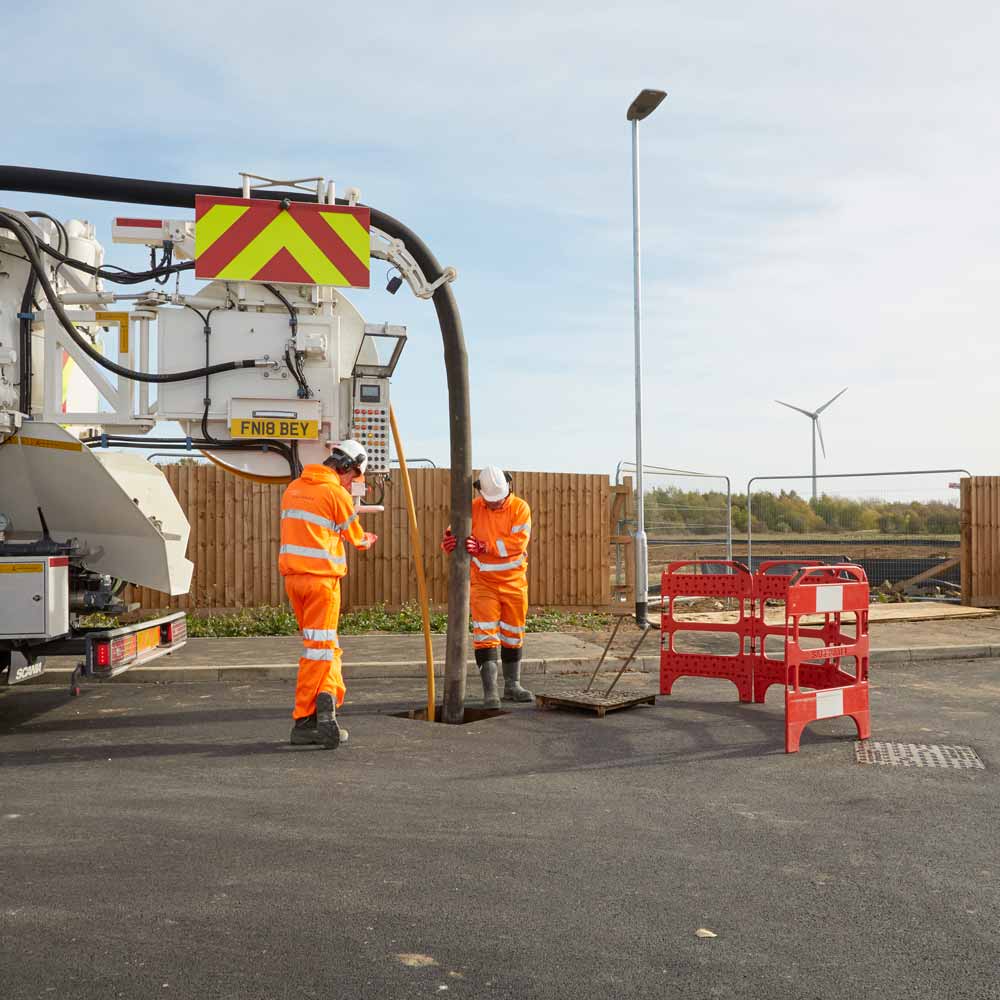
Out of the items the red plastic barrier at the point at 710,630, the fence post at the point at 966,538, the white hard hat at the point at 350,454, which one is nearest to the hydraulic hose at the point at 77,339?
the white hard hat at the point at 350,454

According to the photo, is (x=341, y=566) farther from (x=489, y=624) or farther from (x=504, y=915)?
(x=504, y=915)

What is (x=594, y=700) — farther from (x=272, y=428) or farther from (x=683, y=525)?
(x=683, y=525)

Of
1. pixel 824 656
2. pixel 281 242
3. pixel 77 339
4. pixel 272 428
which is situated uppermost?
pixel 281 242

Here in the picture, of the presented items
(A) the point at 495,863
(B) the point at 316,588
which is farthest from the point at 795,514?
(A) the point at 495,863

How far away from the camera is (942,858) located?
4582 mm

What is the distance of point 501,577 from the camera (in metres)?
8.77

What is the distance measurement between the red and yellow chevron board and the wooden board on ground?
351cm

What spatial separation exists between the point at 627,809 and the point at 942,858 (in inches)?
59.1

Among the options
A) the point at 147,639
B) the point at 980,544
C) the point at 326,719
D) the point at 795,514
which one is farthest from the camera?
the point at 795,514

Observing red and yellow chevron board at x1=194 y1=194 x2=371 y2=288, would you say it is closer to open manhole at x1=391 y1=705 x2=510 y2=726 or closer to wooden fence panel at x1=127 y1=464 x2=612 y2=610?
open manhole at x1=391 y1=705 x2=510 y2=726

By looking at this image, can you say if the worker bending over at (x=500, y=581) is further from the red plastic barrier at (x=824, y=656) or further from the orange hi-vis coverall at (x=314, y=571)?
the red plastic barrier at (x=824, y=656)

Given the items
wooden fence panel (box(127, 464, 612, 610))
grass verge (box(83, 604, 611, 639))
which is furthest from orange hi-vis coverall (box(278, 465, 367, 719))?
wooden fence panel (box(127, 464, 612, 610))

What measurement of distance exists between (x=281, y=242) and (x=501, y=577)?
3.18 meters

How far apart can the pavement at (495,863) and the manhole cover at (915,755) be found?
0.16 metres
